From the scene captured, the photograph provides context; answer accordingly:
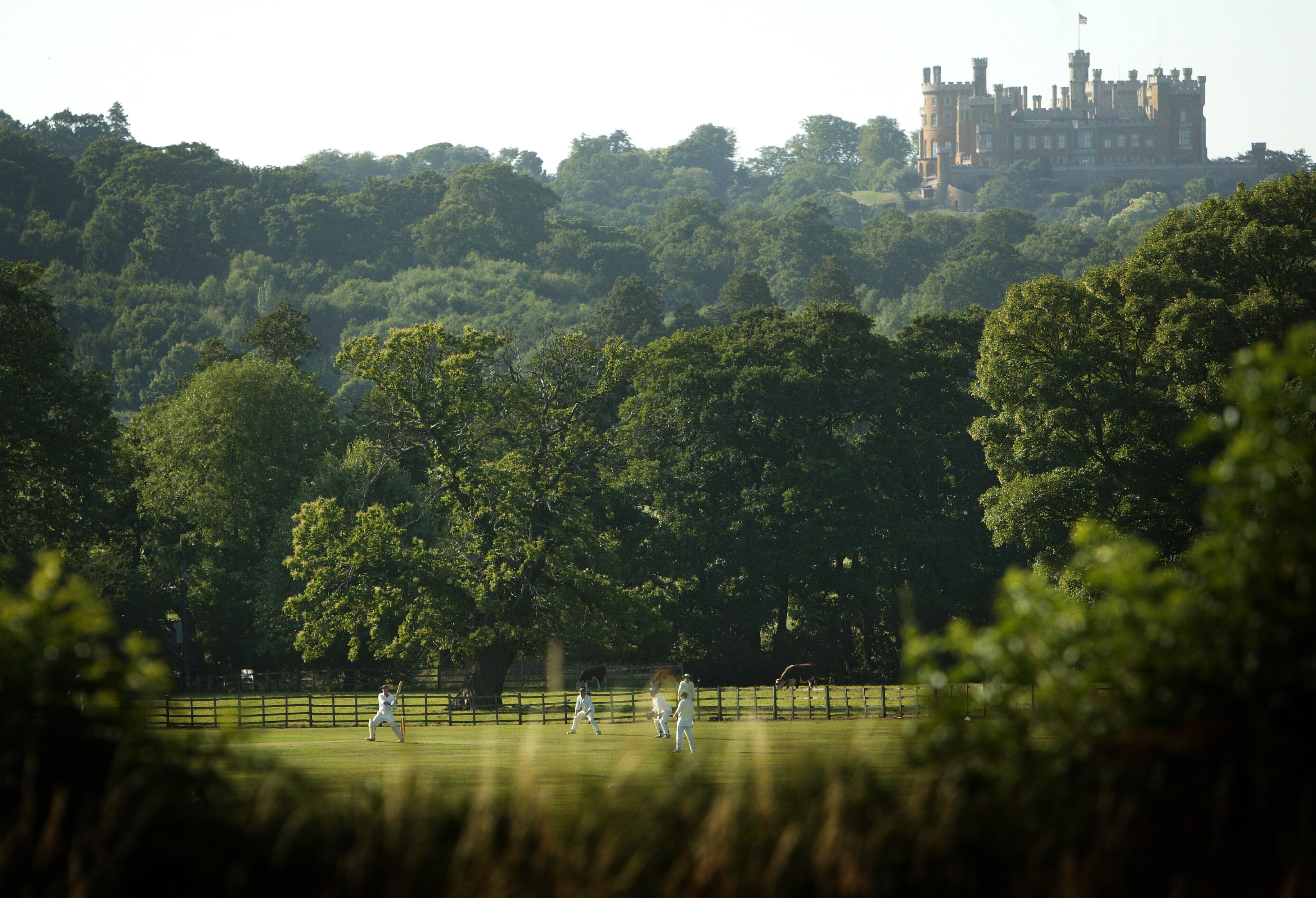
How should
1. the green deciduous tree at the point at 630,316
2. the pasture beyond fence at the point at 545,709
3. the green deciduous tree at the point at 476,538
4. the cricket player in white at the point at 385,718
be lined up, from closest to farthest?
1. the cricket player in white at the point at 385,718
2. the pasture beyond fence at the point at 545,709
3. the green deciduous tree at the point at 476,538
4. the green deciduous tree at the point at 630,316

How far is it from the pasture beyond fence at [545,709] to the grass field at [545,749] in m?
0.81

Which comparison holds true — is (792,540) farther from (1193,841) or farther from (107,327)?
(107,327)

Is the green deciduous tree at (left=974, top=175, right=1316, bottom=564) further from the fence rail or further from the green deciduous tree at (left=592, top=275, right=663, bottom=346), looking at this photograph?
the green deciduous tree at (left=592, top=275, right=663, bottom=346)

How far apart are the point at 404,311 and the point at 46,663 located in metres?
111

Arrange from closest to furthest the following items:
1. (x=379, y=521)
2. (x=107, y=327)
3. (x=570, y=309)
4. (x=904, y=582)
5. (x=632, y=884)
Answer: (x=632, y=884), (x=379, y=521), (x=904, y=582), (x=107, y=327), (x=570, y=309)

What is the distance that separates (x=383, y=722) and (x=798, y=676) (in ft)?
A: 66.8

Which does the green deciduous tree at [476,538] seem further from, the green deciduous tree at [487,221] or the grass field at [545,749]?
the green deciduous tree at [487,221]

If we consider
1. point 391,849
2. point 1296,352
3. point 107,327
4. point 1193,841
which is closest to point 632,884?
point 391,849

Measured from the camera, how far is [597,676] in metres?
47.6

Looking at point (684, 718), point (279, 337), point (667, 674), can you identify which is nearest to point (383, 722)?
point (684, 718)

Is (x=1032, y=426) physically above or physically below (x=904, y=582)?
above

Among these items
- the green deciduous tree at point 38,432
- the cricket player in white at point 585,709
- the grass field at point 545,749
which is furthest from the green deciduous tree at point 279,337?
the cricket player in white at point 585,709

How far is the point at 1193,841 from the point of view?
709 cm

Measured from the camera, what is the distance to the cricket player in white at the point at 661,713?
29.1 m
